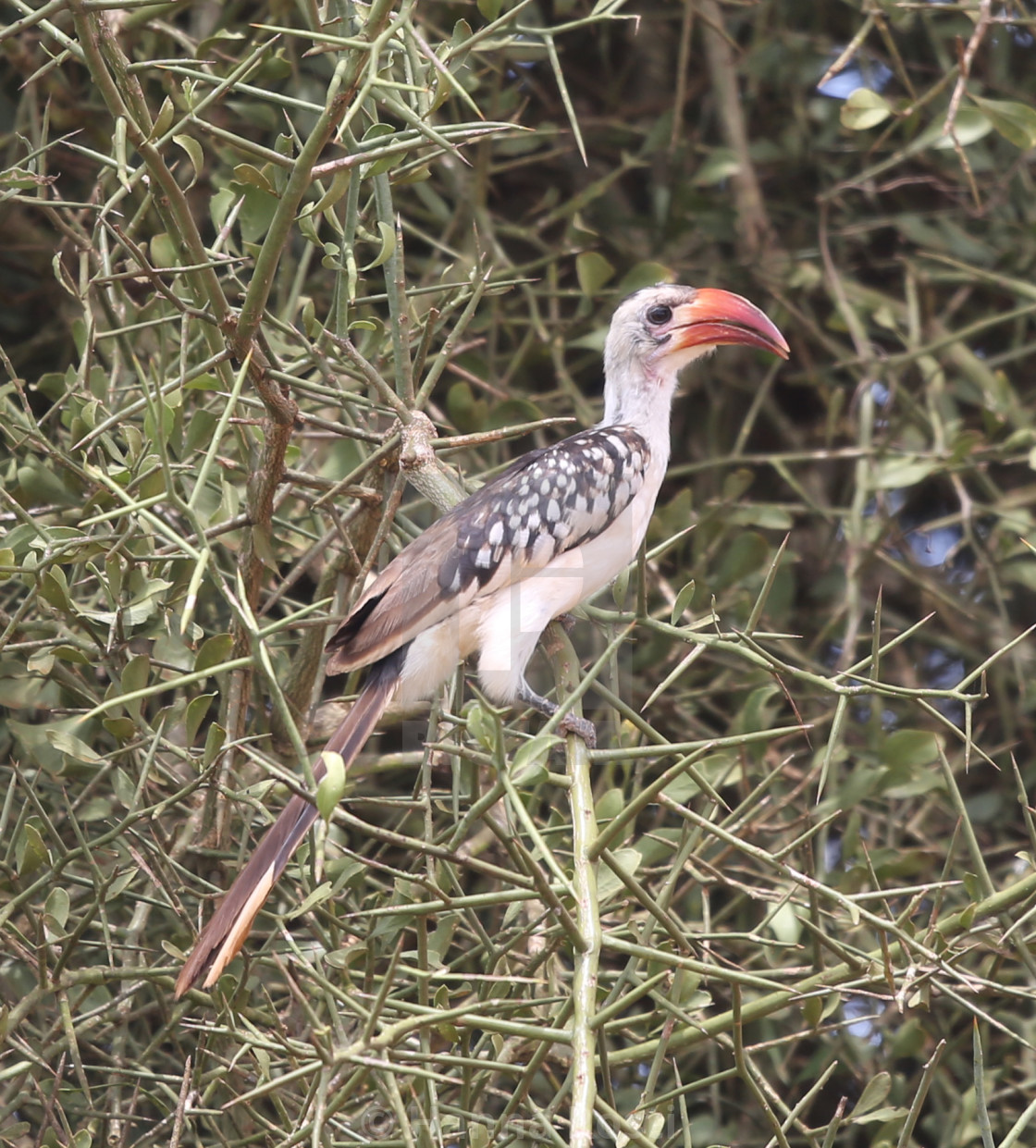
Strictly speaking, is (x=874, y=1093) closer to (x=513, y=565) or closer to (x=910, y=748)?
(x=910, y=748)

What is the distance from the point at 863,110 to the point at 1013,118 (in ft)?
0.86

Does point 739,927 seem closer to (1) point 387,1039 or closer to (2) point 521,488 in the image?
(2) point 521,488

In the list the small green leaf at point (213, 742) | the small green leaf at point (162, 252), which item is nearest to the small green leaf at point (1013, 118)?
the small green leaf at point (162, 252)

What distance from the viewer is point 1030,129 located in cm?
238

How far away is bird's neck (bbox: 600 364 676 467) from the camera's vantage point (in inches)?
104

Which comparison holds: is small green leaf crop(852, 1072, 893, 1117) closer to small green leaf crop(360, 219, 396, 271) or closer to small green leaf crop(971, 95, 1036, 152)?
small green leaf crop(360, 219, 396, 271)

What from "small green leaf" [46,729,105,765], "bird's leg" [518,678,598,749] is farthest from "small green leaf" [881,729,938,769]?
"small green leaf" [46,729,105,765]

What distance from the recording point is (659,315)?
8.75ft

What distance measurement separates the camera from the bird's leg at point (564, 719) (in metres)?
2.01

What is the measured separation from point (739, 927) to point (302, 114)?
1868mm

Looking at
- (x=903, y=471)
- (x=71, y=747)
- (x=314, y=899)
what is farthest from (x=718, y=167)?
(x=314, y=899)

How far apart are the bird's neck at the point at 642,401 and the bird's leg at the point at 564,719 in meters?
0.57

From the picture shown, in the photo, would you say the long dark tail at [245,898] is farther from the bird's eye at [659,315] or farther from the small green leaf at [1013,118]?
the small green leaf at [1013,118]

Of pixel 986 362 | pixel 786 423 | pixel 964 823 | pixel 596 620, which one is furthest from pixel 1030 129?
pixel 964 823
